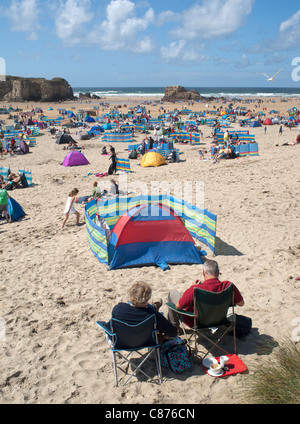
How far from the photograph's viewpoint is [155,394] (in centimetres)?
321

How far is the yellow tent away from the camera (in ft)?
51.5

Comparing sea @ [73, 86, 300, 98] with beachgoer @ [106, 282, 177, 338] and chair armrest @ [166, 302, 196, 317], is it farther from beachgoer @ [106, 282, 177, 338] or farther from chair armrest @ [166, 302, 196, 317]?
beachgoer @ [106, 282, 177, 338]

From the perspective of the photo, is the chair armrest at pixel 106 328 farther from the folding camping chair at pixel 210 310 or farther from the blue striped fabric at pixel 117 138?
the blue striped fabric at pixel 117 138

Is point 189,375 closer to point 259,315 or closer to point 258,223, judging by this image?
point 259,315

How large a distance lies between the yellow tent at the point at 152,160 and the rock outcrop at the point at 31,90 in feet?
208

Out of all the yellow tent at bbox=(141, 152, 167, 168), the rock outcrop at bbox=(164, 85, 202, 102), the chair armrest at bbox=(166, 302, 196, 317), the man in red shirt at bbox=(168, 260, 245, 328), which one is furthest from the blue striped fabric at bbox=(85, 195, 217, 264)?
the rock outcrop at bbox=(164, 85, 202, 102)

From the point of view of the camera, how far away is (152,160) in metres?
15.7

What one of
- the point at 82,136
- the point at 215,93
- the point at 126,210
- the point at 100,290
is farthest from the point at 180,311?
the point at 215,93

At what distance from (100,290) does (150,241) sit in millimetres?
1360

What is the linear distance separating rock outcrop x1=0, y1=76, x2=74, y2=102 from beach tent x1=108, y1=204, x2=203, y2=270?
7282cm

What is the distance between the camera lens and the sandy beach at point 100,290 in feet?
10.9

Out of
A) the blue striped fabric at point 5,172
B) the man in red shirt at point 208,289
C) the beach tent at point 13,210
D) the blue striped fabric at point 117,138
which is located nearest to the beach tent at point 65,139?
the blue striped fabric at point 117,138

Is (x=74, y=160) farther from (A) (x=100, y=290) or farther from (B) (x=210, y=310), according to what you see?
(B) (x=210, y=310)
